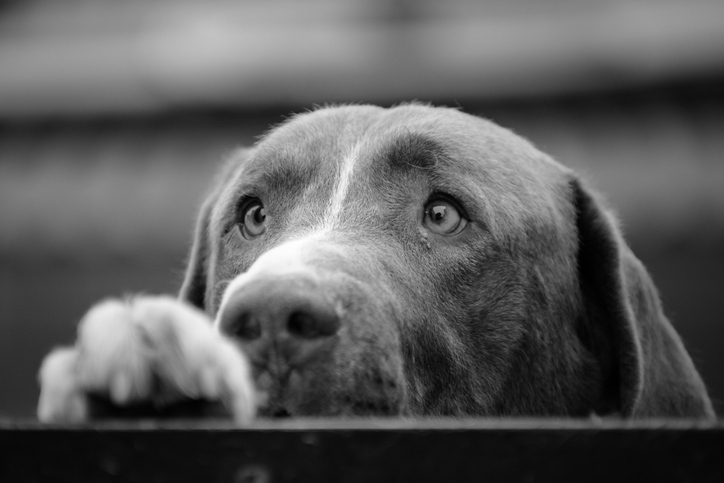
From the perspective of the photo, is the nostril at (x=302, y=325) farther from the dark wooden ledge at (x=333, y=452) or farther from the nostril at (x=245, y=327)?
the dark wooden ledge at (x=333, y=452)

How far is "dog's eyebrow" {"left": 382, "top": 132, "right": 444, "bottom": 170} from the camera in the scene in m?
3.16

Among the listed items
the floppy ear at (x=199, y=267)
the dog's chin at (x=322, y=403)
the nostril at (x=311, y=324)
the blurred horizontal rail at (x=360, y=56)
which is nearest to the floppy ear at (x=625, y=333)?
the dog's chin at (x=322, y=403)

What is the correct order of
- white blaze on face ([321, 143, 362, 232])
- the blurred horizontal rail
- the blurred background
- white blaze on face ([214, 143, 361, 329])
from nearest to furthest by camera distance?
1. white blaze on face ([214, 143, 361, 329])
2. white blaze on face ([321, 143, 362, 232])
3. the blurred background
4. the blurred horizontal rail

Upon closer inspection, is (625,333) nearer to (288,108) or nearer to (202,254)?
(202,254)

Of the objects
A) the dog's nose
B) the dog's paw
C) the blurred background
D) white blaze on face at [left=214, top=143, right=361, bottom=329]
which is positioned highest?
the blurred background

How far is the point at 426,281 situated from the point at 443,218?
0.90ft

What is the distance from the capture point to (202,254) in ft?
12.9

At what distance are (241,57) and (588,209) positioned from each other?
8187 mm

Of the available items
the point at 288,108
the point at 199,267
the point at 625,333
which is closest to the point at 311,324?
the point at 625,333

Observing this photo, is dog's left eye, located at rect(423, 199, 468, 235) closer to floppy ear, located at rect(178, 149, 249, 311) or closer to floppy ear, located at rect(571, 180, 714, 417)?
floppy ear, located at rect(571, 180, 714, 417)

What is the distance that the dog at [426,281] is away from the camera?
2.25 m

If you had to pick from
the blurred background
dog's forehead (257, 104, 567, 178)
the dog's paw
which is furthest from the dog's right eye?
the blurred background

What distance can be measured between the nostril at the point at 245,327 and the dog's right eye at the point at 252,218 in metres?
1.08

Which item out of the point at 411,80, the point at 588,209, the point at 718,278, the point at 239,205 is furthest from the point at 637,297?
the point at 411,80
